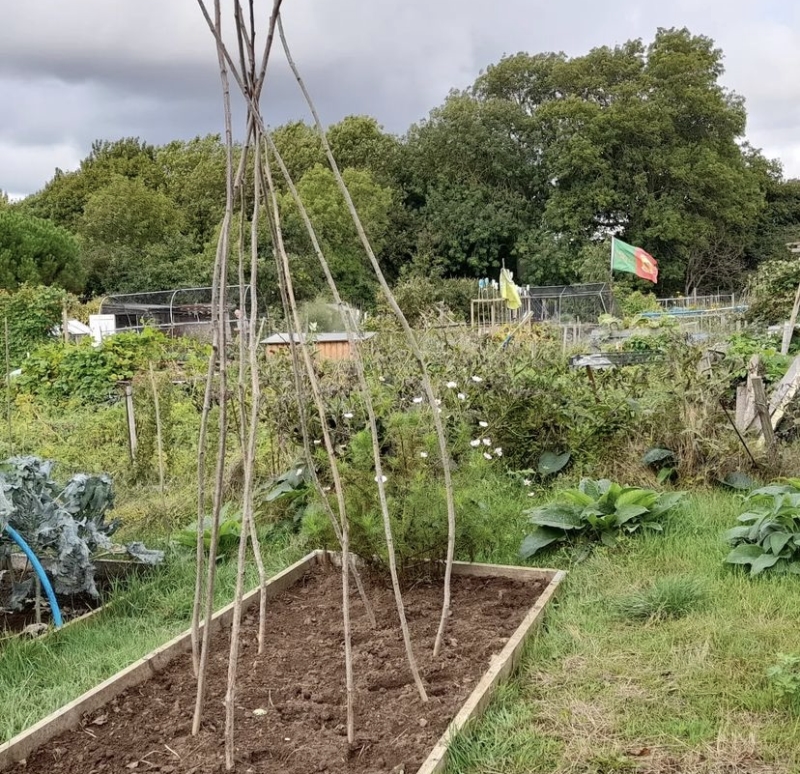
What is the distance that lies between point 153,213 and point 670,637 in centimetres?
2875

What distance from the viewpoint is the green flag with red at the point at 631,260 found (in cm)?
1895

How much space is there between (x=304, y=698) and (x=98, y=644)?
1.11m

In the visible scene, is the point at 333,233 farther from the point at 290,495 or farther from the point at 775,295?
the point at 290,495

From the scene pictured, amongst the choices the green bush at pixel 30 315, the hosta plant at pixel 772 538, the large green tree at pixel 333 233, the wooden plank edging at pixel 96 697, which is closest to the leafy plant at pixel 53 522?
the wooden plank edging at pixel 96 697

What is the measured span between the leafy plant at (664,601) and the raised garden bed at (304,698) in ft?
1.04

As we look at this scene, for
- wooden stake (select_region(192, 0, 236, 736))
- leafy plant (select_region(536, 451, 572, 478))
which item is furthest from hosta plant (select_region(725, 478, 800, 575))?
wooden stake (select_region(192, 0, 236, 736))

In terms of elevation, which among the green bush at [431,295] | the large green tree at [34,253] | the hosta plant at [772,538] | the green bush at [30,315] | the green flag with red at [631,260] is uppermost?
the large green tree at [34,253]

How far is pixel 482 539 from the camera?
3359 millimetres

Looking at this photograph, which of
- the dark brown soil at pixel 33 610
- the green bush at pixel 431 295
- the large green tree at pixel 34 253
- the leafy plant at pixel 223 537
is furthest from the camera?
the large green tree at pixel 34 253

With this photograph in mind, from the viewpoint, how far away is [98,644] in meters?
2.98

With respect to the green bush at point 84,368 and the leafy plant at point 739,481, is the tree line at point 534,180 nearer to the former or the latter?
the green bush at point 84,368

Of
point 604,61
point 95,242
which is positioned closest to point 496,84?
point 604,61

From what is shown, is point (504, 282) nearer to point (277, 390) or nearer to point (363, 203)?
point (277, 390)

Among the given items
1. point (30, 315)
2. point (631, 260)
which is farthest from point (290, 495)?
point (631, 260)
